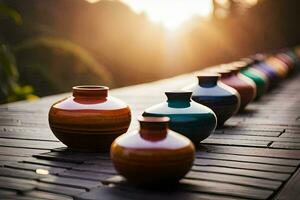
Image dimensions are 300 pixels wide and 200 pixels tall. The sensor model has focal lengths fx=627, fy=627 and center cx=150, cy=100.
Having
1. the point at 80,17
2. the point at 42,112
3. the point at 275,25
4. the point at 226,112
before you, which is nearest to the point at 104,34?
the point at 80,17

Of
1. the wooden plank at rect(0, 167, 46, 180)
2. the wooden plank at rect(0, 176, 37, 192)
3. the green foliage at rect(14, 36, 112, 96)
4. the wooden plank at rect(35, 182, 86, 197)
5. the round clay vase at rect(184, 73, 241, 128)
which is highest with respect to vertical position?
the round clay vase at rect(184, 73, 241, 128)

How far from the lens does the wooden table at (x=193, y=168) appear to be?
2385 millimetres

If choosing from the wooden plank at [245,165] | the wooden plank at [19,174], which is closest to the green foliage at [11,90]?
the wooden plank at [19,174]

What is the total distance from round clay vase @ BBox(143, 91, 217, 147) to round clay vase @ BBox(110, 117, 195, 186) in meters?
0.65

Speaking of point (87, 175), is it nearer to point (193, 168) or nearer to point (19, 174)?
point (19, 174)

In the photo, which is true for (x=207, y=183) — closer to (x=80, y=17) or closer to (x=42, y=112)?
(x=42, y=112)

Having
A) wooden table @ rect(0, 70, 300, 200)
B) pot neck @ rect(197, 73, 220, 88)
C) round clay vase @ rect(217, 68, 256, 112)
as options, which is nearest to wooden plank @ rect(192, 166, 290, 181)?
wooden table @ rect(0, 70, 300, 200)

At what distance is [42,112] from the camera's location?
16.2 ft

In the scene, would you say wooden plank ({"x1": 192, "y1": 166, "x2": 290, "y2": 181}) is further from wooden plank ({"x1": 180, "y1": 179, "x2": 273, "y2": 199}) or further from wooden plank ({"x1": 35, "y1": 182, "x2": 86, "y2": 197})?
wooden plank ({"x1": 35, "y1": 182, "x2": 86, "y2": 197})

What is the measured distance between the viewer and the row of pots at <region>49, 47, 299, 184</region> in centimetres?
240

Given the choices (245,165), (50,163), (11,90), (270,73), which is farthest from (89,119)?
(11,90)

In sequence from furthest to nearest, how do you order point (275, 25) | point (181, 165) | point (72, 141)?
point (275, 25) → point (72, 141) → point (181, 165)

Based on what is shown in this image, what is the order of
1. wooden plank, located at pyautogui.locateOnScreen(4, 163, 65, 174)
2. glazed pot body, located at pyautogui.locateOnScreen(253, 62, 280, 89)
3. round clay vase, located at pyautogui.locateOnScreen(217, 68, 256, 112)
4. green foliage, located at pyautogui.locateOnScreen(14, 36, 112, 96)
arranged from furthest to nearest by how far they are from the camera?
green foliage, located at pyautogui.locateOnScreen(14, 36, 112, 96) < glazed pot body, located at pyautogui.locateOnScreen(253, 62, 280, 89) < round clay vase, located at pyautogui.locateOnScreen(217, 68, 256, 112) < wooden plank, located at pyautogui.locateOnScreen(4, 163, 65, 174)

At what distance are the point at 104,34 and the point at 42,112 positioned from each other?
9629mm
